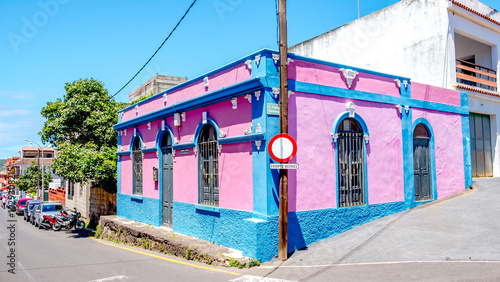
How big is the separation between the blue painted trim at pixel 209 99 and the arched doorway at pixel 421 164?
617 cm

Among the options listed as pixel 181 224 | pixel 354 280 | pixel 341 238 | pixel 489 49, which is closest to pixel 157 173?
pixel 181 224

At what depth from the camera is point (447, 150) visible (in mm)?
13211

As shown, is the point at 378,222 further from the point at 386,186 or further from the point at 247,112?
the point at 247,112

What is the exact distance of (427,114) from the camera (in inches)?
503

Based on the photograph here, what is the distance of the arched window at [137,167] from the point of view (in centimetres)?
1620

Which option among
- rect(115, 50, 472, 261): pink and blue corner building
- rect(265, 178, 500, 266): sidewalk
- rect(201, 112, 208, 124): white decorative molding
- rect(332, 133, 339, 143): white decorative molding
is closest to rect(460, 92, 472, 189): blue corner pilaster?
rect(115, 50, 472, 261): pink and blue corner building

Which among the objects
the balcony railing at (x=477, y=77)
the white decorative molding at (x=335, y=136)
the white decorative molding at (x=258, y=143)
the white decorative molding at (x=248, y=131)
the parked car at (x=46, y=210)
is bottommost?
the parked car at (x=46, y=210)

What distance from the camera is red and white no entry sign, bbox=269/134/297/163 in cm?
830

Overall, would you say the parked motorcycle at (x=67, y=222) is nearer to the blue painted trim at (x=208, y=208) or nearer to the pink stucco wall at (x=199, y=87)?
the pink stucco wall at (x=199, y=87)

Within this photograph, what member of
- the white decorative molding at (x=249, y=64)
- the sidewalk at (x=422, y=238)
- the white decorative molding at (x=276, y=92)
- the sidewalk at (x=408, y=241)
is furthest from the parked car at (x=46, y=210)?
the sidewalk at (x=422, y=238)

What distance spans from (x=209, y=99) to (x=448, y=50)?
988 centimetres

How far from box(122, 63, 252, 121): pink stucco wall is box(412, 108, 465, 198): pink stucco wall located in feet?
19.8

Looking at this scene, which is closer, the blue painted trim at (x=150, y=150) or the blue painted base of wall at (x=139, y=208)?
the blue painted base of wall at (x=139, y=208)

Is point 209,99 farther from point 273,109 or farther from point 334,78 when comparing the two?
point 334,78
